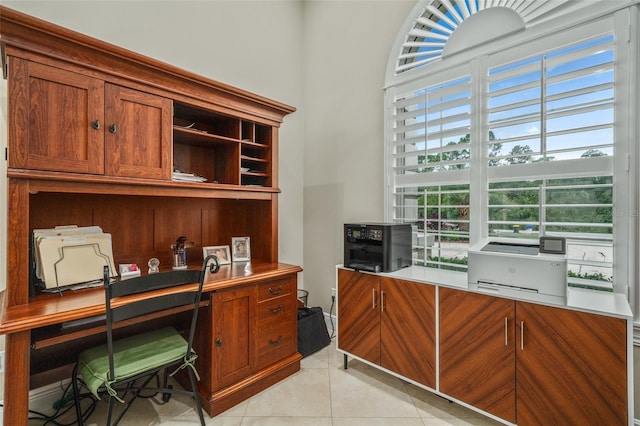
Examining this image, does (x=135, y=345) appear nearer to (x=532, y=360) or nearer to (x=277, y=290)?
(x=277, y=290)

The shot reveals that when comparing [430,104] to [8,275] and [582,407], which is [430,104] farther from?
[8,275]

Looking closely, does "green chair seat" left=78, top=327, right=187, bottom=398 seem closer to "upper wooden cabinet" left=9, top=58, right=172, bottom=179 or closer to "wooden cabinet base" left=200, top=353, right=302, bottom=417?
"wooden cabinet base" left=200, top=353, right=302, bottom=417

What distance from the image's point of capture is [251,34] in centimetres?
292

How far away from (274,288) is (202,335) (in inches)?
22.1

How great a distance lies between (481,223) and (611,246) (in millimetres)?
677

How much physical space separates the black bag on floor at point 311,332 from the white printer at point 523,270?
1.47m

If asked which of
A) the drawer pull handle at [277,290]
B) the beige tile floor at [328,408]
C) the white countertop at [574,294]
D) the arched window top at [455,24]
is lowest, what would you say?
the beige tile floor at [328,408]

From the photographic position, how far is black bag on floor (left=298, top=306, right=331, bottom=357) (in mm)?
2598

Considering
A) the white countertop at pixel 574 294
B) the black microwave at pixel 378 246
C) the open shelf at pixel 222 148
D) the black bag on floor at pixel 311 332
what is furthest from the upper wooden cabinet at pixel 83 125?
the white countertop at pixel 574 294

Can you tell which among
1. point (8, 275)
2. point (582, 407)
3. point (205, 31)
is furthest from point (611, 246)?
point (205, 31)

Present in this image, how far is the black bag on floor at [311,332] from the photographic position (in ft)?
8.52

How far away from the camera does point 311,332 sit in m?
2.68

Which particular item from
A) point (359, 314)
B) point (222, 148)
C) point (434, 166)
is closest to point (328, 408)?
point (359, 314)

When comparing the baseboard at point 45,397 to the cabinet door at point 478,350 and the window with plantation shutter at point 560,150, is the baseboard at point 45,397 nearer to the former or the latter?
the cabinet door at point 478,350
